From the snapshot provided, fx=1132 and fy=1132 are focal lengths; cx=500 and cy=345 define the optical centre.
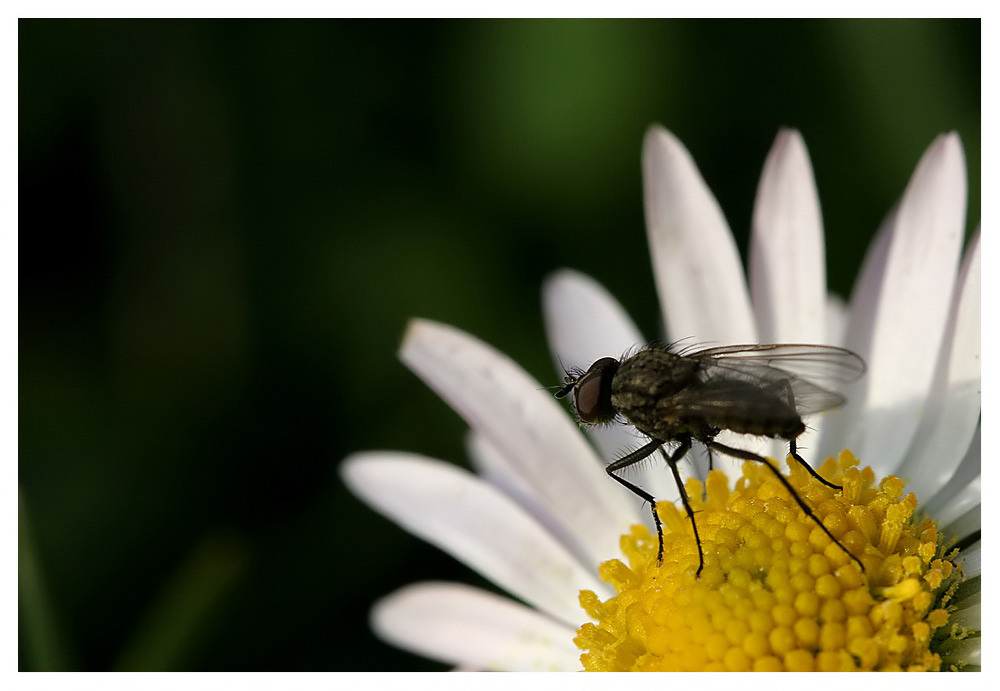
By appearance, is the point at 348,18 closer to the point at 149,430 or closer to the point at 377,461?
the point at 377,461

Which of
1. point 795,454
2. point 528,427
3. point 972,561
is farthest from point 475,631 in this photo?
Answer: point 972,561

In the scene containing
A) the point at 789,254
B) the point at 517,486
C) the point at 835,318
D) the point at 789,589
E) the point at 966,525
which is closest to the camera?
the point at 789,589

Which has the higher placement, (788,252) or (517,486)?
(788,252)

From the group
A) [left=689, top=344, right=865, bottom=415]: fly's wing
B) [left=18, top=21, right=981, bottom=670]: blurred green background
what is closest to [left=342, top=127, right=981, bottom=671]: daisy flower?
[left=689, top=344, right=865, bottom=415]: fly's wing

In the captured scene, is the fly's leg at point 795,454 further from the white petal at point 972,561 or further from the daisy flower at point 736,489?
the white petal at point 972,561

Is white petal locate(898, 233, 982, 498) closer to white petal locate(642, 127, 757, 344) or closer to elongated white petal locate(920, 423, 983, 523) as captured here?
elongated white petal locate(920, 423, 983, 523)

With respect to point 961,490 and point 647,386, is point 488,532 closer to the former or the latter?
point 647,386
